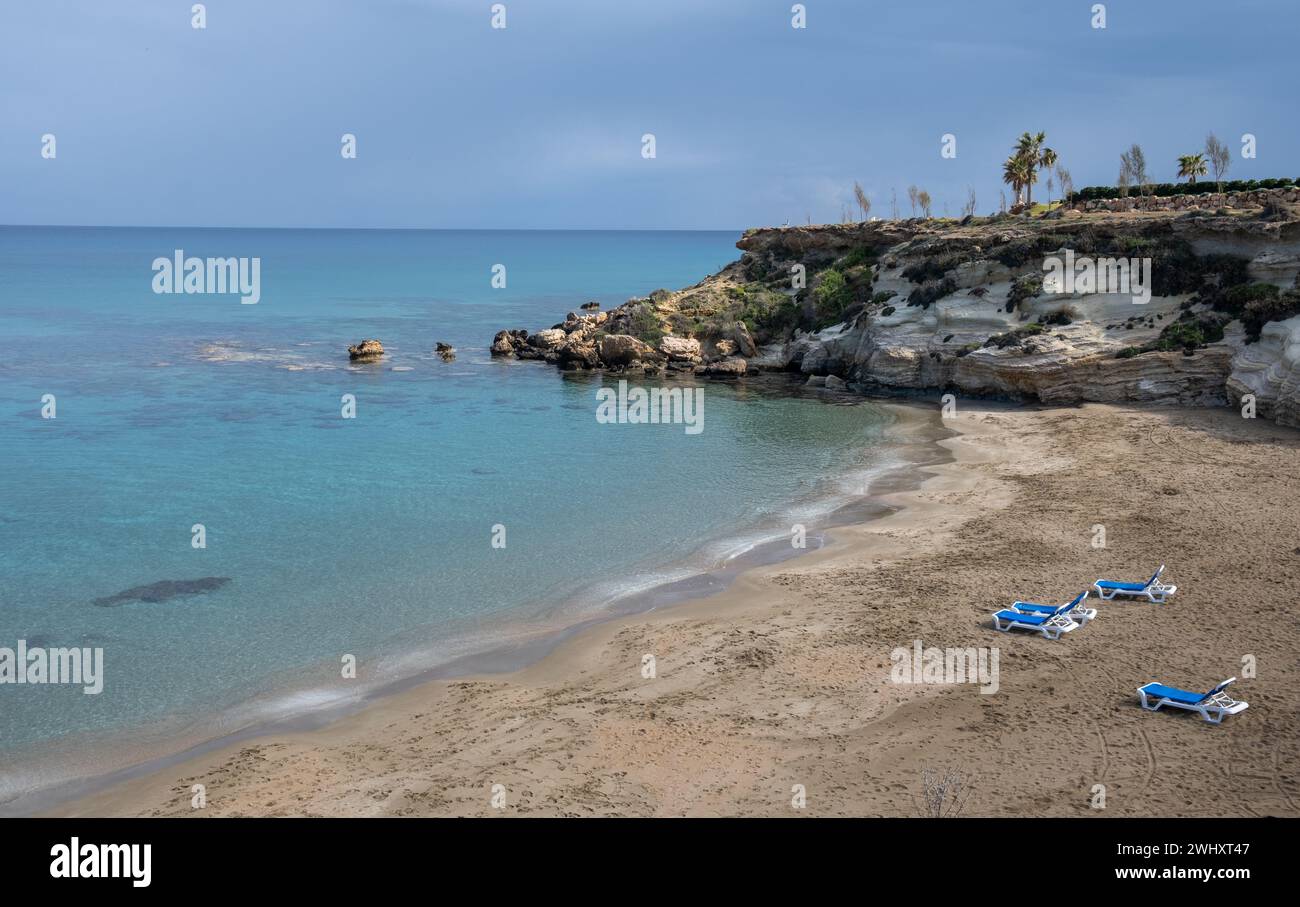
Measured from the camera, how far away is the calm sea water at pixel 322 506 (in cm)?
1878

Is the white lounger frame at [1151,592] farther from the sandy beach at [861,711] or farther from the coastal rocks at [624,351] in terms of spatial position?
the coastal rocks at [624,351]

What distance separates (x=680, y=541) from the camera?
25594 millimetres

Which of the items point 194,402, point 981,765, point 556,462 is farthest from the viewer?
point 194,402

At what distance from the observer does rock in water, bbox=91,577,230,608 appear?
21.2 m

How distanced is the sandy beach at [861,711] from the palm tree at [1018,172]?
45396mm

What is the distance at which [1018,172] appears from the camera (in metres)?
65.2

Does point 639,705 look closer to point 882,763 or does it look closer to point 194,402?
point 882,763

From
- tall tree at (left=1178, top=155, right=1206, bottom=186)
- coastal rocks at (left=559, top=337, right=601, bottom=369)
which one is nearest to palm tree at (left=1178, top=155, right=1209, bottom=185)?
tall tree at (left=1178, top=155, right=1206, bottom=186)

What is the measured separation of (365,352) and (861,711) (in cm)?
4778

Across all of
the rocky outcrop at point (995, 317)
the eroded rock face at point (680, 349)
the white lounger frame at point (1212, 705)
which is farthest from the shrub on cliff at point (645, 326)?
the white lounger frame at point (1212, 705)

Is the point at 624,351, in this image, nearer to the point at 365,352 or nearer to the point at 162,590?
the point at 365,352

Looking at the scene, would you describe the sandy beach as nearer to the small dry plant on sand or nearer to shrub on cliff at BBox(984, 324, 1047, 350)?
the small dry plant on sand
